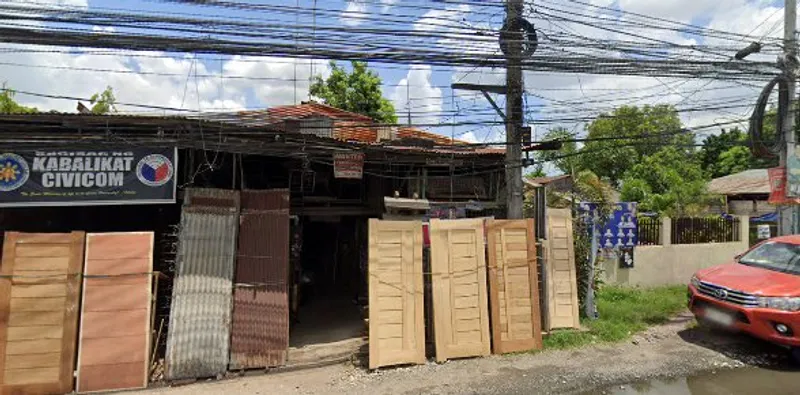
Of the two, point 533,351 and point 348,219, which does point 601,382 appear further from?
point 348,219

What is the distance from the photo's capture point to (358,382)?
6129 millimetres

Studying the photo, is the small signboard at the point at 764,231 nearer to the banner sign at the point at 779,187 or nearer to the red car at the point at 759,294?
the banner sign at the point at 779,187

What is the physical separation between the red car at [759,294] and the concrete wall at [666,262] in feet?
8.56

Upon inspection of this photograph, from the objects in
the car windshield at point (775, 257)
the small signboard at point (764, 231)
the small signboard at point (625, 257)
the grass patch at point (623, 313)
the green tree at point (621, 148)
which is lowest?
the grass patch at point (623, 313)

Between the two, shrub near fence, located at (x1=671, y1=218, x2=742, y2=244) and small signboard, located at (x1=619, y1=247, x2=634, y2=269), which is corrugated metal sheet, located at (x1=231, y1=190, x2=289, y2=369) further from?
shrub near fence, located at (x1=671, y1=218, x2=742, y2=244)

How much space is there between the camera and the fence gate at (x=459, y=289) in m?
6.96

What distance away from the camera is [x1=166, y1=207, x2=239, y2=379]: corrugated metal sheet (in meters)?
6.29

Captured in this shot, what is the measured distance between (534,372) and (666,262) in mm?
6449

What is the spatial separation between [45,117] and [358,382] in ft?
18.2

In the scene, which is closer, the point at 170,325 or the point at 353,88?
the point at 170,325

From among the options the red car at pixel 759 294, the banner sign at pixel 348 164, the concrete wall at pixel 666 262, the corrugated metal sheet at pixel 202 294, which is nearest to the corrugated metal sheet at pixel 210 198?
the corrugated metal sheet at pixel 202 294

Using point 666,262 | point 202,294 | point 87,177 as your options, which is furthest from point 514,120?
point 87,177

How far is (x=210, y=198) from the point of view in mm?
6992

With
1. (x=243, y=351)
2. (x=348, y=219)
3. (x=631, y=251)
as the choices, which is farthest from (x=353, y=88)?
Result: (x=243, y=351)
